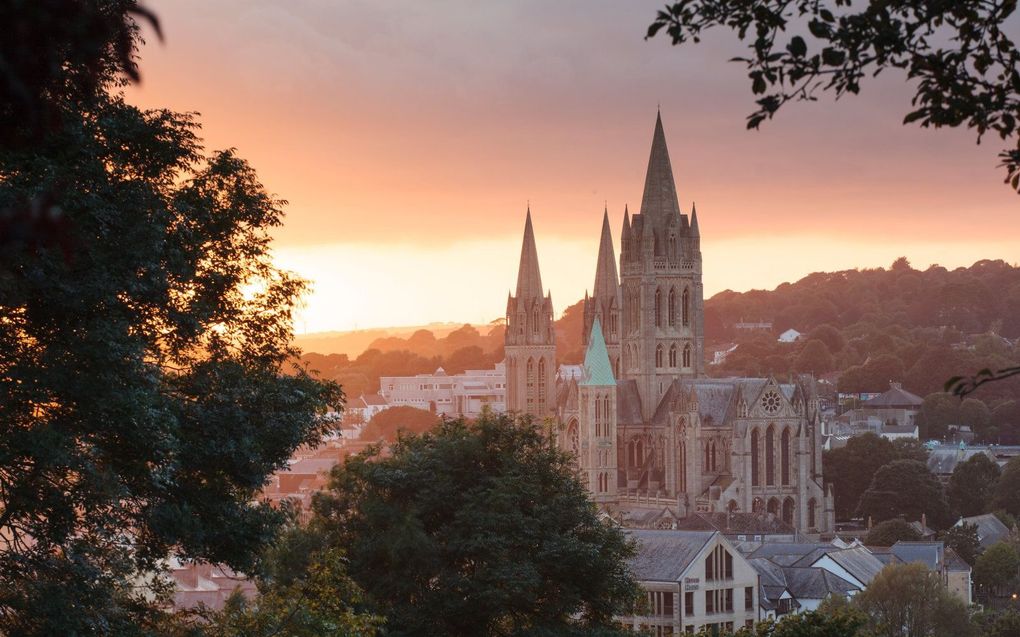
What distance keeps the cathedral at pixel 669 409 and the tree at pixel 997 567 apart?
50.4 feet

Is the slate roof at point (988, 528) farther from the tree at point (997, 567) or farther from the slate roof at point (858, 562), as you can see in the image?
the slate roof at point (858, 562)

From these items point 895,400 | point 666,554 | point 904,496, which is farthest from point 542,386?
point 666,554

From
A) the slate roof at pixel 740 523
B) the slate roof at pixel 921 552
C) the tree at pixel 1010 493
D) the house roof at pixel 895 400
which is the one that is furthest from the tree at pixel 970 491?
the house roof at pixel 895 400

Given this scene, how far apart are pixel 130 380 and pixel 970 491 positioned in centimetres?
10436

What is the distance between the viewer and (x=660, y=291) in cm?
11588

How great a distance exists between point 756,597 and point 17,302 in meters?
45.3

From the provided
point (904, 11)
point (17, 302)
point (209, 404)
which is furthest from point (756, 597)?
point (904, 11)

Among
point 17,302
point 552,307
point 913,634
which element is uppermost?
point 552,307

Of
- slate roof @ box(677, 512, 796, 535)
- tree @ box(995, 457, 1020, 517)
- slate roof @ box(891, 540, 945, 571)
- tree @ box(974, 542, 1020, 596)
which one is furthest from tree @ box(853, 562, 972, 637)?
tree @ box(995, 457, 1020, 517)

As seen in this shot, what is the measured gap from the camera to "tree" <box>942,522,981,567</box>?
90938mm

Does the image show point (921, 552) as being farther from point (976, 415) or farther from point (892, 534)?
point (976, 415)

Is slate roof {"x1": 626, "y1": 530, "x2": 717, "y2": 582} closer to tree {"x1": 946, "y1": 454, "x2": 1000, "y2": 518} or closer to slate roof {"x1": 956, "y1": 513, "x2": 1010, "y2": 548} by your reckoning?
slate roof {"x1": 956, "y1": 513, "x2": 1010, "y2": 548}

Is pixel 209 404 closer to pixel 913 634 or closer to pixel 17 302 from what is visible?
pixel 17 302

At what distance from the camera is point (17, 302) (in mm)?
18094
